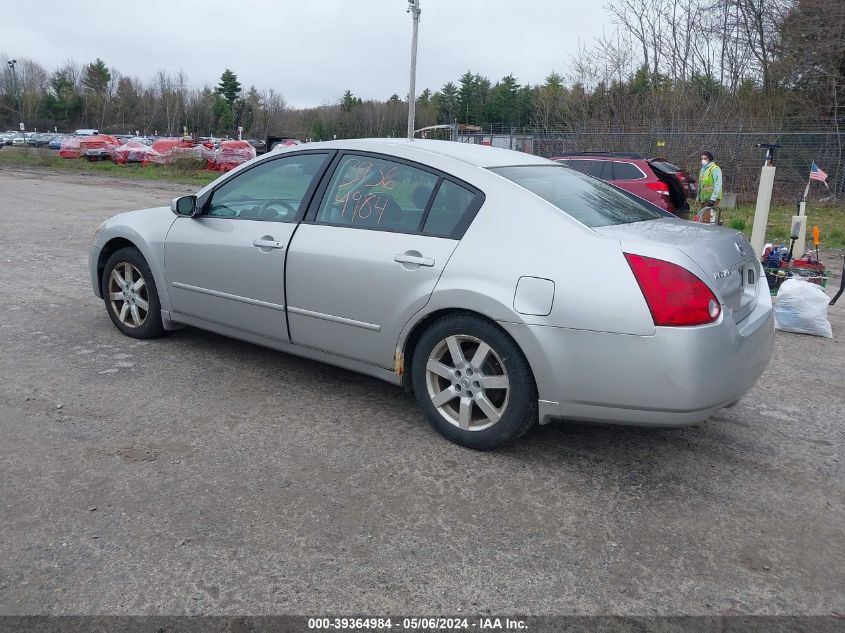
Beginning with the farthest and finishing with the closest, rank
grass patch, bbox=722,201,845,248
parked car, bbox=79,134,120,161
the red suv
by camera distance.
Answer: parked car, bbox=79,134,120,161, grass patch, bbox=722,201,845,248, the red suv

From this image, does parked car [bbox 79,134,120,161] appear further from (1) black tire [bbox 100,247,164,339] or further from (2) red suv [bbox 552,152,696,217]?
(1) black tire [bbox 100,247,164,339]

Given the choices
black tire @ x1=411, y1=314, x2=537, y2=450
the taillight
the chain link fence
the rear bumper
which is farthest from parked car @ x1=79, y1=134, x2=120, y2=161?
the taillight

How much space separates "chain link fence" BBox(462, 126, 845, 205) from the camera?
2053 centimetres

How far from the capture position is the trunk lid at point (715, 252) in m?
3.44

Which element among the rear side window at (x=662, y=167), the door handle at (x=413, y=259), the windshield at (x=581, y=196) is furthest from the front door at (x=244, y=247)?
the rear side window at (x=662, y=167)

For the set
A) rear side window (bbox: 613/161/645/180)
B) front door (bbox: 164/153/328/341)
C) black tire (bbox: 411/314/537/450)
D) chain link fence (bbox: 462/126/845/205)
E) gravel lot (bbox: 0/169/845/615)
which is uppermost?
chain link fence (bbox: 462/126/845/205)

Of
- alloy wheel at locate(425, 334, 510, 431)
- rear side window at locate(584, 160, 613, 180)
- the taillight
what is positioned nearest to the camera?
the taillight

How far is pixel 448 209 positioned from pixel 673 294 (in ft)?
4.23

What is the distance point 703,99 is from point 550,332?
26.2m

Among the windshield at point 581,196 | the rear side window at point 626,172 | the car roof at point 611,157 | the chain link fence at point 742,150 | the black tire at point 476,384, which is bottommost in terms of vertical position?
the black tire at point 476,384

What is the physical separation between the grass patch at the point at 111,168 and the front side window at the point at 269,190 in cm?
2354

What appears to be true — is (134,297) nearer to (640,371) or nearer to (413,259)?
(413,259)

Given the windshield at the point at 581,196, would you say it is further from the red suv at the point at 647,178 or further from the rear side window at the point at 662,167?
the rear side window at the point at 662,167

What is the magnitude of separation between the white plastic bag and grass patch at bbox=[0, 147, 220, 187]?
78.3 ft
